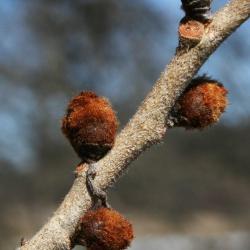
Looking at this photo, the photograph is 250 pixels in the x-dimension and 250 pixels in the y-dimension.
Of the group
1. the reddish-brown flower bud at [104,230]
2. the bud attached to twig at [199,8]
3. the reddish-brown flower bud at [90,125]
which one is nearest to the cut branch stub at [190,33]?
the bud attached to twig at [199,8]

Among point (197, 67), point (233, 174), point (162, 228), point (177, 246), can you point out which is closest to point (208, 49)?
point (197, 67)

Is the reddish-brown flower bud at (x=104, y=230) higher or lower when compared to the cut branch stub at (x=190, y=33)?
lower

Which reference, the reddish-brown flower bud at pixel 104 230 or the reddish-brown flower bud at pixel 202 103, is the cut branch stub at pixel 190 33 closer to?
the reddish-brown flower bud at pixel 202 103

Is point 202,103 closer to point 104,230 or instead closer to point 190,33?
point 190,33

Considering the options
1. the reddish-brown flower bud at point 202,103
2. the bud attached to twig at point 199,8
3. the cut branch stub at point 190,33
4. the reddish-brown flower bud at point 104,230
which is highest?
the bud attached to twig at point 199,8

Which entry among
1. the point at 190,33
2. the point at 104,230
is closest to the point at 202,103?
the point at 190,33

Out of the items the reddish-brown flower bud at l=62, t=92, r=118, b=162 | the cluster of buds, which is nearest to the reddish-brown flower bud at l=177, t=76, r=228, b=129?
the cluster of buds
